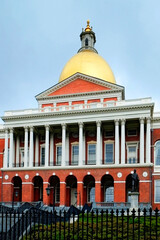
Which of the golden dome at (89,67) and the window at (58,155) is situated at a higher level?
the golden dome at (89,67)

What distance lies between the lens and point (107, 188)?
4709cm

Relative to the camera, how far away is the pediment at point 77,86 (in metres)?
50.7

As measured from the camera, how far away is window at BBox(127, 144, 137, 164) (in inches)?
1822

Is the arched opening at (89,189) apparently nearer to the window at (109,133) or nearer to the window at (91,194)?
the window at (91,194)

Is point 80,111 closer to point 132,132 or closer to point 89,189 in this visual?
point 132,132

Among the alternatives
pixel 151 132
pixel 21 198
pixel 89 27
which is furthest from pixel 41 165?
pixel 89 27

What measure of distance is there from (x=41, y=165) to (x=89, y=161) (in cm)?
639

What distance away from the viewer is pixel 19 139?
168 ft

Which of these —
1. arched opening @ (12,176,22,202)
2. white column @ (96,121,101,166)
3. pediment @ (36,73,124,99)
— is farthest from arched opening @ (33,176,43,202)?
pediment @ (36,73,124,99)

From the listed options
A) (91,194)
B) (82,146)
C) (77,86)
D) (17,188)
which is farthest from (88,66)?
(17,188)

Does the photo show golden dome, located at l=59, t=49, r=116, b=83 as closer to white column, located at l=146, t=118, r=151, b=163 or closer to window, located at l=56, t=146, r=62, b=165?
window, located at l=56, t=146, r=62, b=165

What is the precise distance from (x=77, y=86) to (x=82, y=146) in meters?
9.73

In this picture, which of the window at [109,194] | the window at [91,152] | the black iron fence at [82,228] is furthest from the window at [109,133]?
the black iron fence at [82,228]

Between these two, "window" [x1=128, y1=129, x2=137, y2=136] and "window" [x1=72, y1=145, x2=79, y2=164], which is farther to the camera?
"window" [x1=72, y1=145, x2=79, y2=164]
